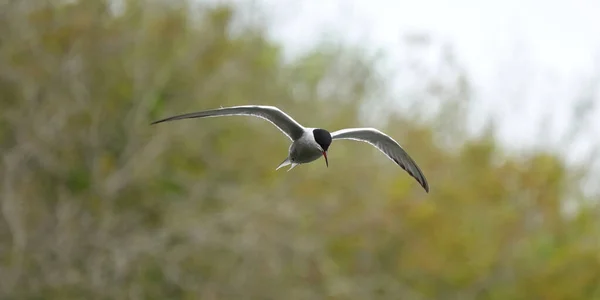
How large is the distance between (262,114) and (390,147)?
922 millimetres

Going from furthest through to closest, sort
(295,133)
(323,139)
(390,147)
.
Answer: (390,147) < (295,133) < (323,139)

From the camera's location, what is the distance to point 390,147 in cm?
546

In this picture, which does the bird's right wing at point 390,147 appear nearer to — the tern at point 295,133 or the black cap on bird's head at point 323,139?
the tern at point 295,133

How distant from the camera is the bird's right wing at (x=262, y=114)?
4.47 metres

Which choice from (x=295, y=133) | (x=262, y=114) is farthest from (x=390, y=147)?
(x=262, y=114)

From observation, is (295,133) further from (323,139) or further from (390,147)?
(390,147)

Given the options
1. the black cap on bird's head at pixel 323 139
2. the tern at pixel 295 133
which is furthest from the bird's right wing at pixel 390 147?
the black cap on bird's head at pixel 323 139

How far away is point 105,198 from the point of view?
1364 cm

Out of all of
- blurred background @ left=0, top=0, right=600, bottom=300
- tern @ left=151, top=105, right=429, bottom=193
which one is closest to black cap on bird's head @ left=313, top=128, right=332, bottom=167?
tern @ left=151, top=105, right=429, bottom=193

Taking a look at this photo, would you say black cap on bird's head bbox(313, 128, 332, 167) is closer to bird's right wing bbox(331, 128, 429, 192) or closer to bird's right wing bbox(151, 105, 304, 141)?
bird's right wing bbox(151, 105, 304, 141)

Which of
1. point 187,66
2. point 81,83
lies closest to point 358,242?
point 187,66

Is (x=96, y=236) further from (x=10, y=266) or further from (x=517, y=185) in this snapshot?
(x=517, y=185)

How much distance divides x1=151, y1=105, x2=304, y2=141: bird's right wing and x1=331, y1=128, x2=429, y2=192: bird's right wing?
258 mm

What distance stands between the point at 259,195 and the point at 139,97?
6.34ft
